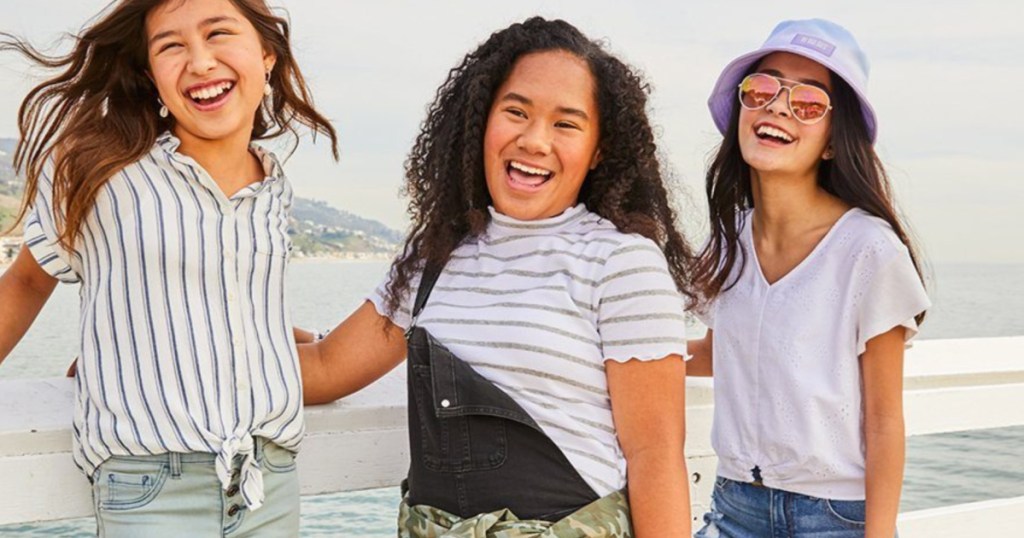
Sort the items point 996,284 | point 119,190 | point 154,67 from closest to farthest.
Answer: point 119,190 < point 154,67 < point 996,284

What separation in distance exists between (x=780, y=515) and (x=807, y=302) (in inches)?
15.6

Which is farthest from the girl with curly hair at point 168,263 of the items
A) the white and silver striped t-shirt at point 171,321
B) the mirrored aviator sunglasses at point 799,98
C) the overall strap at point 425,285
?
the mirrored aviator sunglasses at point 799,98

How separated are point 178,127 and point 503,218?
1.91 feet

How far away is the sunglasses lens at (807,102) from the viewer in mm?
2090

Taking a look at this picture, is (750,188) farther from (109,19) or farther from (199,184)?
(109,19)

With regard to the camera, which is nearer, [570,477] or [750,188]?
[570,477]

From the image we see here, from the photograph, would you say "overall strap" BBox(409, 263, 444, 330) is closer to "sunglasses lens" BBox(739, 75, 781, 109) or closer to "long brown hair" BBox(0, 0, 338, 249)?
"long brown hair" BBox(0, 0, 338, 249)

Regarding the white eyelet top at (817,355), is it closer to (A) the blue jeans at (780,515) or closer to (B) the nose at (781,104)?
(A) the blue jeans at (780,515)

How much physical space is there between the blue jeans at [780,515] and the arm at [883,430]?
61mm

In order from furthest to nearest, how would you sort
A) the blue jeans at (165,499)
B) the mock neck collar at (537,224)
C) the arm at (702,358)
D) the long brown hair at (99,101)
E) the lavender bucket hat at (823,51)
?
the arm at (702,358) < the lavender bucket hat at (823,51) < the mock neck collar at (537,224) < the long brown hair at (99,101) < the blue jeans at (165,499)

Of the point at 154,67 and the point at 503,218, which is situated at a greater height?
the point at 154,67

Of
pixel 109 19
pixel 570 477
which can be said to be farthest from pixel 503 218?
pixel 109 19

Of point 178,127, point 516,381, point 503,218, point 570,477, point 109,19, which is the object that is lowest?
point 570,477

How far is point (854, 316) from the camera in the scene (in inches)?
77.7
